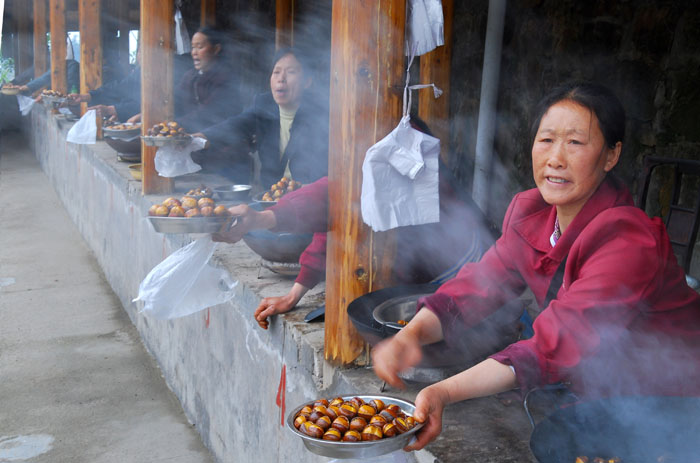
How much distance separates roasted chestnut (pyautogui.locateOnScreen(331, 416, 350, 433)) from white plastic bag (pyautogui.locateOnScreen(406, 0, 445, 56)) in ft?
3.92

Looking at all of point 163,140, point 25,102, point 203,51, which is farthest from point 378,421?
point 25,102

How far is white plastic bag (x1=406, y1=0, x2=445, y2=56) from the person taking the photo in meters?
2.19

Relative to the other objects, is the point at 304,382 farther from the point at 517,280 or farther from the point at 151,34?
the point at 151,34

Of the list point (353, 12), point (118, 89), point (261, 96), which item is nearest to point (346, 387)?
point (353, 12)

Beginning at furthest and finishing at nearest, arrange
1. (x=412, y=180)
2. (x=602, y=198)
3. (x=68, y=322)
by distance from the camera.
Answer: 1. (x=68, y=322)
2. (x=412, y=180)
3. (x=602, y=198)

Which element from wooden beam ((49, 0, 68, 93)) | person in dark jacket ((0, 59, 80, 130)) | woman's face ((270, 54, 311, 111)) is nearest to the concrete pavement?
woman's face ((270, 54, 311, 111))

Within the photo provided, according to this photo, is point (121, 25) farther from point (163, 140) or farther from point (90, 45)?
point (163, 140)

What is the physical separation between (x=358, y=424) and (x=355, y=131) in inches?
39.4

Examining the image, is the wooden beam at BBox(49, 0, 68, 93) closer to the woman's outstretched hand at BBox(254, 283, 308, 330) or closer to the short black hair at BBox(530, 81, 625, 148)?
the woman's outstretched hand at BBox(254, 283, 308, 330)

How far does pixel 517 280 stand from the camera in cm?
203

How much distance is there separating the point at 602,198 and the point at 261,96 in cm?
343

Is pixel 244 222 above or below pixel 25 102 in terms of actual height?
above

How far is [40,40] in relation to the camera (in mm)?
13164

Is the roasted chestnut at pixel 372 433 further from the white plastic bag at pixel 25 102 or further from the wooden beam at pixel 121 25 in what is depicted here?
the wooden beam at pixel 121 25
